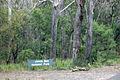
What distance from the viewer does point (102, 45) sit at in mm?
24266

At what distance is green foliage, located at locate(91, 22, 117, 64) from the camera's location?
23938mm

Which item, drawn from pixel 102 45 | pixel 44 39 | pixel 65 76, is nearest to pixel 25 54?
pixel 44 39

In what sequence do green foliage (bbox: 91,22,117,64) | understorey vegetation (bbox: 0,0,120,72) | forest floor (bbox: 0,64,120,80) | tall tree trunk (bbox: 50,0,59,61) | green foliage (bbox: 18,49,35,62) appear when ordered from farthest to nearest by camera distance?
1. tall tree trunk (bbox: 50,0,59,61)
2. green foliage (bbox: 91,22,117,64)
3. green foliage (bbox: 18,49,35,62)
4. understorey vegetation (bbox: 0,0,120,72)
5. forest floor (bbox: 0,64,120,80)

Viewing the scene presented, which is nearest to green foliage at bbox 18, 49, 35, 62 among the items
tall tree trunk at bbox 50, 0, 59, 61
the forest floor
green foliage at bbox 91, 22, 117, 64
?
tall tree trunk at bbox 50, 0, 59, 61

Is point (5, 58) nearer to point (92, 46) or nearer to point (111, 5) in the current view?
point (92, 46)

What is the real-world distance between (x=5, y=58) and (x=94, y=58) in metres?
9.89

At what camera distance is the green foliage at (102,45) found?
78.5 ft

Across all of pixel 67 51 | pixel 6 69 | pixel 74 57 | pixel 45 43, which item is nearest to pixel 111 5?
pixel 67 51

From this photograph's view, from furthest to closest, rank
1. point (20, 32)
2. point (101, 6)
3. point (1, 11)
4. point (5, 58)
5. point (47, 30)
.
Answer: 1. point (101, 6)
2. point (47, 30)
3. point (20, 32)
4. point (5, 58)
5. point (1, 11)

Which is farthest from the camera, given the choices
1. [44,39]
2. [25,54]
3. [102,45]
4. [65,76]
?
[44,39]

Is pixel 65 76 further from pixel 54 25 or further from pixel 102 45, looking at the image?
pixel 54 25

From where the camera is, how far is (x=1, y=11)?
1811 centimetres

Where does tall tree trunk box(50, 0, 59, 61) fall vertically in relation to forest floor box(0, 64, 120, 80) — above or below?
→ above

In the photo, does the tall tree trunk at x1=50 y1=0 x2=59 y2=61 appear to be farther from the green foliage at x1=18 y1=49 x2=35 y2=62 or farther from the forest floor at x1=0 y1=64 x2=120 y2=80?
the forest floor at x1=0 y1=64 x2=120 y2=80
